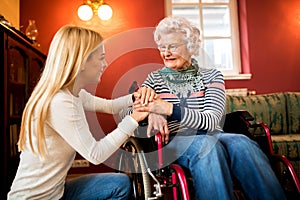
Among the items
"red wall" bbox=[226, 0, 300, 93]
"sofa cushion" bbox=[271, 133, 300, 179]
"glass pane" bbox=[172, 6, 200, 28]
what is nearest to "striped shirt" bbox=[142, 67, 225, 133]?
"sofa cushion" bbox=[271, 133, 300, 179]

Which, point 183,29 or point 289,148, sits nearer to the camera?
point 183,29

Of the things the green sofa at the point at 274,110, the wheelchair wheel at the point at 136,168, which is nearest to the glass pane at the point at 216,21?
the green sofa at the point at 274,110

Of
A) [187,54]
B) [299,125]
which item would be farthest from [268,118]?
[187,54]

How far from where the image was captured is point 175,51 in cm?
145

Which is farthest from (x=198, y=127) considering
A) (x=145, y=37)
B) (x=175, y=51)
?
(x=145, y=37)

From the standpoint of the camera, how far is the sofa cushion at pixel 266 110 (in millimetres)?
2609

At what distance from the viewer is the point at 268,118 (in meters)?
2.62

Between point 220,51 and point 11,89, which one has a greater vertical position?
point 220,51

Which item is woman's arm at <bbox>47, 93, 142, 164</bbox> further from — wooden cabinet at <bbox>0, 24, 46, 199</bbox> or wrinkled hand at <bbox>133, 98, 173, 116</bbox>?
→ wooden cabinet at <bbox>0, 24, 46, 199</bbox>

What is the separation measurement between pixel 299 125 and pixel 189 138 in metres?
1.89

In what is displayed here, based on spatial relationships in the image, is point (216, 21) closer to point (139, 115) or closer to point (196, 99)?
point (196, 99)

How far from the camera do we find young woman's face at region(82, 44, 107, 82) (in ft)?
3.42

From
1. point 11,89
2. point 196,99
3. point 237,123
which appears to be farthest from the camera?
point 11,89

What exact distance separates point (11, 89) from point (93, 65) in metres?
1.04
